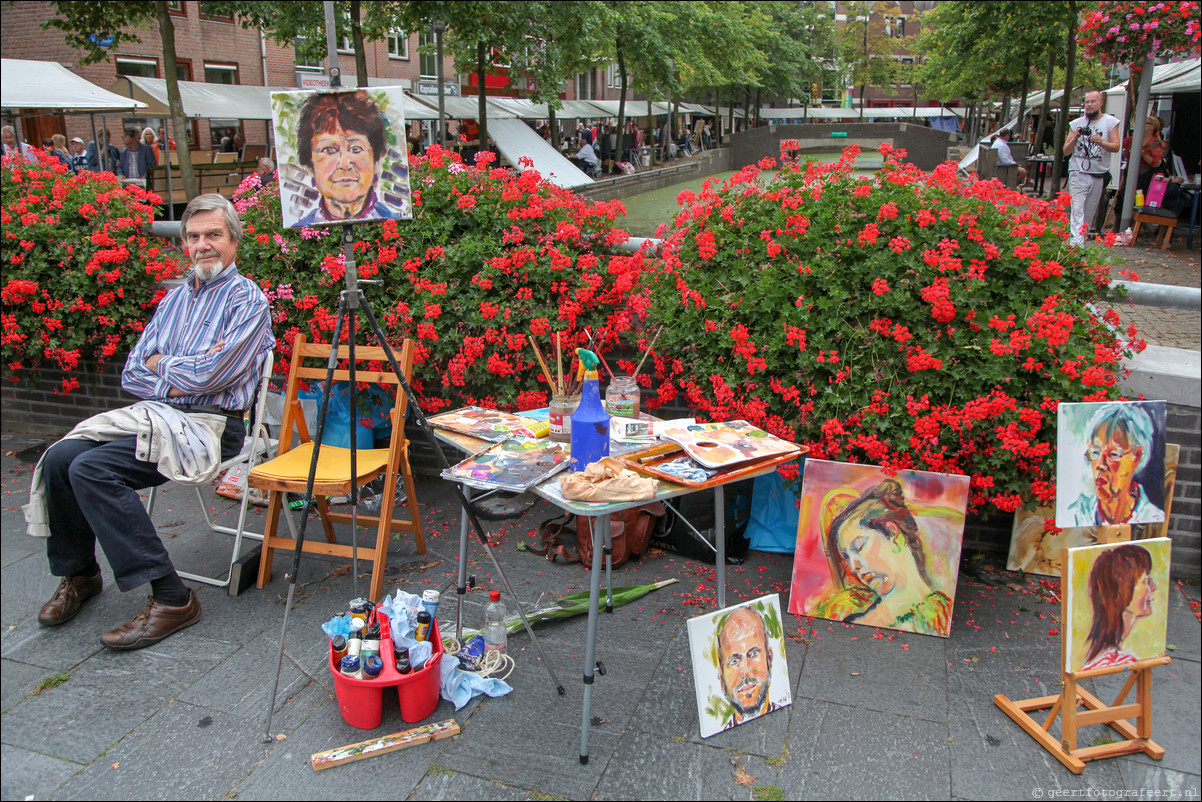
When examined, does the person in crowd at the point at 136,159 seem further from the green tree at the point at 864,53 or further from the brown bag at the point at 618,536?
the green tree at the point at 864,53

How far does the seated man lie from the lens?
3.23 m

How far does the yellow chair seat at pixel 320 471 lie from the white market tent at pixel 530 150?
13.1 m

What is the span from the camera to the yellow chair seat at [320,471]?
3439mm

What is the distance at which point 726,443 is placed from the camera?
311 cm

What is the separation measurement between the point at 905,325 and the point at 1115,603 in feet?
4.32

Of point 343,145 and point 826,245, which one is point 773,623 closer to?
point 826,245

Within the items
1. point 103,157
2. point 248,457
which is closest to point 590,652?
point 248,457

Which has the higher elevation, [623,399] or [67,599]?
[623,399]

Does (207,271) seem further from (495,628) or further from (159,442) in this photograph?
(495,628)

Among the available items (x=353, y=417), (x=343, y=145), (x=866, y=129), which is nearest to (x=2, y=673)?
(x=353, y=417)

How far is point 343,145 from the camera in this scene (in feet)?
9.80

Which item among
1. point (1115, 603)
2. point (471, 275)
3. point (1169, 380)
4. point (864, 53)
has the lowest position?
point (1115, 603)

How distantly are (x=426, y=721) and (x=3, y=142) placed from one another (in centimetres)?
1174

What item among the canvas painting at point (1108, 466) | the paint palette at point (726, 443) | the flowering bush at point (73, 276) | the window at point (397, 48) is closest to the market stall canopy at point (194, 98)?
the flowering bush at point (73, 276)
